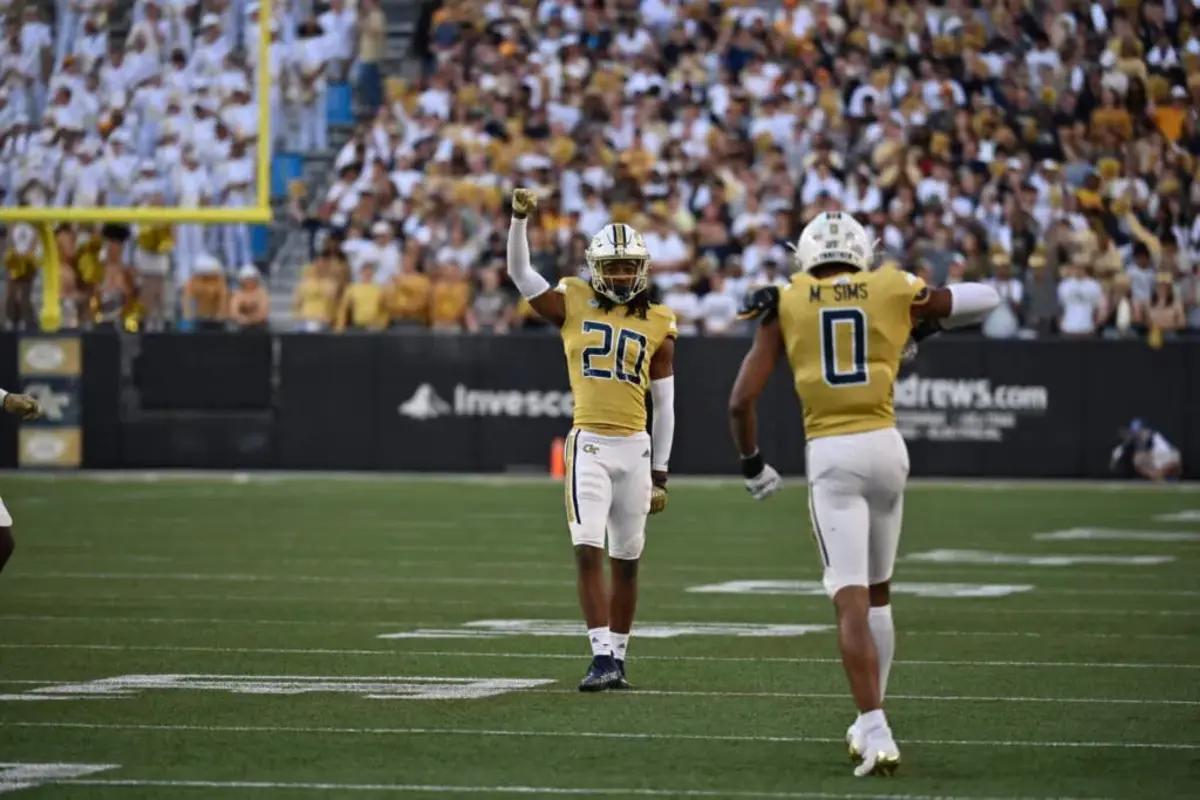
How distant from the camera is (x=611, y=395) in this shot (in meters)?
10.6

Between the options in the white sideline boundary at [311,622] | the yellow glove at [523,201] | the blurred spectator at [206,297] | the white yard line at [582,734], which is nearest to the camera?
the white yard line at [582,734]

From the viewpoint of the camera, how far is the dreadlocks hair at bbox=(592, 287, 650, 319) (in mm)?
10586

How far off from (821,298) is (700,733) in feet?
5.40

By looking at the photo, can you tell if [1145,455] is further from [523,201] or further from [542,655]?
[523,201]

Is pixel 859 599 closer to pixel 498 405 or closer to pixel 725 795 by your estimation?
pixel 725 795

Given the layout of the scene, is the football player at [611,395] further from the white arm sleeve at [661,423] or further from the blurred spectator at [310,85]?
the blurred spectator at [310,85]

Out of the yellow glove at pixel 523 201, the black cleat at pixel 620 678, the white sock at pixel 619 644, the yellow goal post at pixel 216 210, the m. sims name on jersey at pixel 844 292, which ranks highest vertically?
the yellow goal post at pixel 216 210

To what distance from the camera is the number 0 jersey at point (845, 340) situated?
8102mm

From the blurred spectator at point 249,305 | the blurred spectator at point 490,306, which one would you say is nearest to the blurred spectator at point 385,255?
the blurred spectator at point 490,306

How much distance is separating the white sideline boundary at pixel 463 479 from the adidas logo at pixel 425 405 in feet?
1.89

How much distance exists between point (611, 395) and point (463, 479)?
14295mm

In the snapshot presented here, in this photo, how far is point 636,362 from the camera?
10.6 metres

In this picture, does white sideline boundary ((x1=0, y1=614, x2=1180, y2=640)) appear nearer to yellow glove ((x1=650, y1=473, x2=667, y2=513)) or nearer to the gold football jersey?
yellow glove ((x1=650, y1=473, x2=667, y2=513))

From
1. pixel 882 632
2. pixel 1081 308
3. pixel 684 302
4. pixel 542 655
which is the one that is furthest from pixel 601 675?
pixel 1081 308
